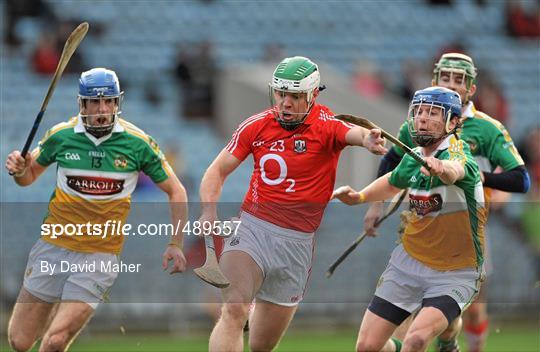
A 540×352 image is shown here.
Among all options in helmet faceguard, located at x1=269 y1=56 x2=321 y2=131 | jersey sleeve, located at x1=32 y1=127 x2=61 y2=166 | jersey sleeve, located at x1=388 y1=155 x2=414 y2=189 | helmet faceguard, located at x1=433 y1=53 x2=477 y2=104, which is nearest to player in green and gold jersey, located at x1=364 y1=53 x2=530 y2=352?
helmet faceguard, located at x1=433 y1=53 x2=477 y2=104

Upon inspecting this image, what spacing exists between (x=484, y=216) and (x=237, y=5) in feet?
42.4

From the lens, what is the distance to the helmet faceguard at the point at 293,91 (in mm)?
9164

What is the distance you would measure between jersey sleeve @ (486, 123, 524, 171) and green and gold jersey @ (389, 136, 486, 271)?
864 mm

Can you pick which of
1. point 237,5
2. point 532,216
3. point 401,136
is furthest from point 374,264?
point 237,5

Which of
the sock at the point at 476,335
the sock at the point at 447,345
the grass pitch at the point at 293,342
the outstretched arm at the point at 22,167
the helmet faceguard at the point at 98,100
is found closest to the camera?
the outstretched arm at the point at 22,167

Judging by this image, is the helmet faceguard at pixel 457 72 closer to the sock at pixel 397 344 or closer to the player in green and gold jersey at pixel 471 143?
the player in green and gold jersey at pixel 471 143

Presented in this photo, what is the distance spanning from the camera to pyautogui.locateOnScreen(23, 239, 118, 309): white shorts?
31.3 feet

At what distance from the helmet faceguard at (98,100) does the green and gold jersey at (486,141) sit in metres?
2.12

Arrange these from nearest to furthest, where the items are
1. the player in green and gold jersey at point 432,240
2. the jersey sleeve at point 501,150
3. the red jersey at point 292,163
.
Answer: the player in green and gold jersey at point 432,240, the red jersey at point 292,163, the jersey sleeve at point 501,150

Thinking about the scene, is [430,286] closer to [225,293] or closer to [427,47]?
[225,293]

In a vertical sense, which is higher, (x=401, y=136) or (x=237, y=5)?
(x=401, y=136)

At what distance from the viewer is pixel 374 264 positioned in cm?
1477

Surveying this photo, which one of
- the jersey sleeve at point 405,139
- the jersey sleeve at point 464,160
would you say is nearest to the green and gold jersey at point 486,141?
the jersey sleeve at point 405,139

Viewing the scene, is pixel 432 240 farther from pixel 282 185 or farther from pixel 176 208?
pixel 176 208
